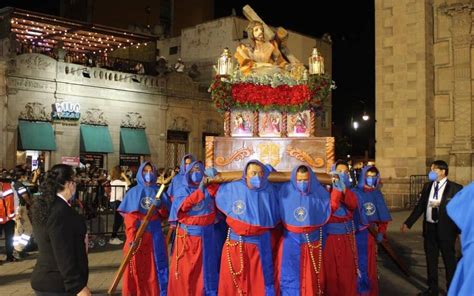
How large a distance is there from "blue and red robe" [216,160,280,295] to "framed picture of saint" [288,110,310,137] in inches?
143

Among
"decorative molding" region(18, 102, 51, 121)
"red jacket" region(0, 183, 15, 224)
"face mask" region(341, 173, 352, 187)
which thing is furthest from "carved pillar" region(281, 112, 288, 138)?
"decorative molding" region(18, 102, 51, 121)

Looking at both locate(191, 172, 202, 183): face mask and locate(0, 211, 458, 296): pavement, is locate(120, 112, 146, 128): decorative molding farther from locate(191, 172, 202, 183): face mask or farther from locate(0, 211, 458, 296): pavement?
locate(191, 172, 202, 183): face mask

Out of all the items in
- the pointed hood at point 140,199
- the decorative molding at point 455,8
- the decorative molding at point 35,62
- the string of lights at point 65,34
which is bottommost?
the pointed hood at point 140,199

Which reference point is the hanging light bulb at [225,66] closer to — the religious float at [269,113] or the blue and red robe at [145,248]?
the religious float at [269,113]

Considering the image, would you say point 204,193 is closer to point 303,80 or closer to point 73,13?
point 303,80

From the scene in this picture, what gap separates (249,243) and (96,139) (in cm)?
2332

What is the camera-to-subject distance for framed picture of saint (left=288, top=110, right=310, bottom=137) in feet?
33.0

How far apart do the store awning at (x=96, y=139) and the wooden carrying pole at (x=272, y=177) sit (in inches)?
867

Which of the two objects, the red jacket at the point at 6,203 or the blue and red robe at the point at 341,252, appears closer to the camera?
the blue and red robe at the point at 341,252

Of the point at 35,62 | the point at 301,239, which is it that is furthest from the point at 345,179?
the point at 35,62

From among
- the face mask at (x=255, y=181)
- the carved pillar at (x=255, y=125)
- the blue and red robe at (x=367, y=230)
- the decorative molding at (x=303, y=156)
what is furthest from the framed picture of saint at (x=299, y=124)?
the face mask at (x=255, y=181)

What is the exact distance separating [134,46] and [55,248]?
3240cm

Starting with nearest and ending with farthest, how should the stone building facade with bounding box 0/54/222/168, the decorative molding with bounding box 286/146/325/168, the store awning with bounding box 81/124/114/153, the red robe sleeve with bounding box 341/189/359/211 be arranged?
the red robe sleeve with bounding box 341/189/359/211, the decorative molding with bounding box 286/146/325/168, the stone building facade with bounding box 0/54/222/168, the store awning with bounding box 81/124/114/153

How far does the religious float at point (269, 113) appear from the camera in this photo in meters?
9.80
